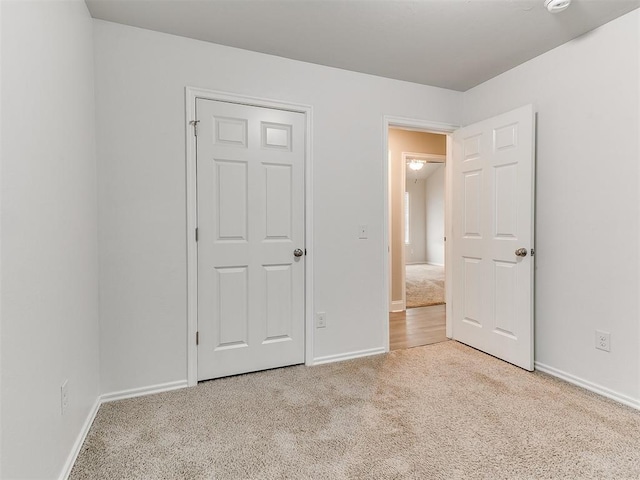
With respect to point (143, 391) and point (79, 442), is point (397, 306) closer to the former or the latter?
point (143, 391)

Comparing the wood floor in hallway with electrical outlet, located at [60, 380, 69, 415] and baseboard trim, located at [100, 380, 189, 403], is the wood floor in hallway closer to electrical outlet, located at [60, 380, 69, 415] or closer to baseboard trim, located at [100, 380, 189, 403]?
baseboard trim, located at [100, 380, 189, 403]

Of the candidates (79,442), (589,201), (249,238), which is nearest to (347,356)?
(249,238)

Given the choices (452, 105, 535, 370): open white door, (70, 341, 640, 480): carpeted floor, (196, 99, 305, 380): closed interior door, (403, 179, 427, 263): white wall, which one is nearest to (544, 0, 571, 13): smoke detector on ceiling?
(452, 105, 535, 370): open white door

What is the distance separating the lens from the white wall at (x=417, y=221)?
1022 cm

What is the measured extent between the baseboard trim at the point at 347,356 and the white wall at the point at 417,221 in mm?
7393

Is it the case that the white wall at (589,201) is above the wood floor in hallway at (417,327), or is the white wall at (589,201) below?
above

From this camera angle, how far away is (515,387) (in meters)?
2.41

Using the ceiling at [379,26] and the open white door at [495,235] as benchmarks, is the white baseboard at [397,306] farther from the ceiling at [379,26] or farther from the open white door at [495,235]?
the ceiling at [379,26]

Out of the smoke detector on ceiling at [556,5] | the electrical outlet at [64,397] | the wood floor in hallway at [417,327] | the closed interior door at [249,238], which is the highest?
the smoke detector on ceiling at [556,5]

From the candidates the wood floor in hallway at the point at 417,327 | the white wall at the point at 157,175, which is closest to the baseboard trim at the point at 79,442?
the white wall at the point at 157,175

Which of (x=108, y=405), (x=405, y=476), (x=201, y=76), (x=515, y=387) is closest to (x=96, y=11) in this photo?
(x=201, y=76)

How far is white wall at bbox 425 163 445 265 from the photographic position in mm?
9791

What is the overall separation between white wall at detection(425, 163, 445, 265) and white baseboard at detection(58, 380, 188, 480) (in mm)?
8375

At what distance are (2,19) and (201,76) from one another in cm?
141
